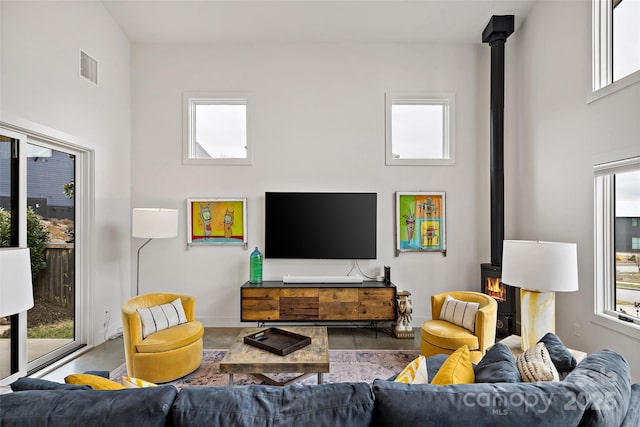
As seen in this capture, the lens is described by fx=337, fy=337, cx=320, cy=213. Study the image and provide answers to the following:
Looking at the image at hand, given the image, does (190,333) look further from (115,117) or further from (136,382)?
(115,117)

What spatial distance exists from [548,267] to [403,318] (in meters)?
1.94

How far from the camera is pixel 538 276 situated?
2273 millimetres

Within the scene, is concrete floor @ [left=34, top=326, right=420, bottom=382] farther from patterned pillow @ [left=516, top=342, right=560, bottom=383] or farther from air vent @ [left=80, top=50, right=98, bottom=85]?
air vent @ [left=80, top=50, right=98, bottom=85]

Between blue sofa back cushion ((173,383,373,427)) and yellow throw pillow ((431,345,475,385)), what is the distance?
391mm

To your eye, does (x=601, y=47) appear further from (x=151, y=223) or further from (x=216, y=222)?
(x=151, y=223)

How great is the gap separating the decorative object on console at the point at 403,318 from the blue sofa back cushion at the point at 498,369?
2.27 metres

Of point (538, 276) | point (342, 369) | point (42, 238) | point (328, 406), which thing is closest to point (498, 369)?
point (328, 406)

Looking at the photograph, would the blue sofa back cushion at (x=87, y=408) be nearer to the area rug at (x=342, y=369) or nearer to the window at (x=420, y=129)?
the area rug at (x=342, y=369)

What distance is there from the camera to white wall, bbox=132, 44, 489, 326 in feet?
14.2

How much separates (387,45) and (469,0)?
101 cm

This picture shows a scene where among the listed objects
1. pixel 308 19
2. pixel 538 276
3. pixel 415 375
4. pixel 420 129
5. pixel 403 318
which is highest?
pixel 308 19

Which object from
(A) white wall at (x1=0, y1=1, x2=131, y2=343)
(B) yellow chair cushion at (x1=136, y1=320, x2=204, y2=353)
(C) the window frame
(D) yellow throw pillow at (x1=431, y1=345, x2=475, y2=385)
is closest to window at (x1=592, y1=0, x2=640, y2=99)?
(C) the window frame

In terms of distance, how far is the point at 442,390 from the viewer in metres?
1.23

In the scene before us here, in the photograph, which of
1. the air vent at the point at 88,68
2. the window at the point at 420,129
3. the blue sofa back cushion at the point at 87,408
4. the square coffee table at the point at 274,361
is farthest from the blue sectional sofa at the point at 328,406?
the window at the point at 420,129
